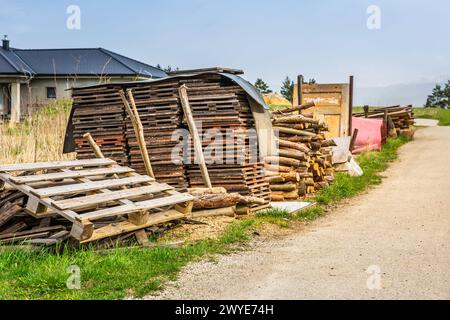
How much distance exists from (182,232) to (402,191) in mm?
7101

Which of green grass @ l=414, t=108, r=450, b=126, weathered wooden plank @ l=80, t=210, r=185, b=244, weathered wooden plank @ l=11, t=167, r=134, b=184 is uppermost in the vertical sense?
green grass @ l=414, t=108, r=450, b=126

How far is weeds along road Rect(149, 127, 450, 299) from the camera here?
6.57 metres

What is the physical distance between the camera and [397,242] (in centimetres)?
940

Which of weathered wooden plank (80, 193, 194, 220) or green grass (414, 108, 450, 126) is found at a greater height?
green grass (414, 108, 450, 126)

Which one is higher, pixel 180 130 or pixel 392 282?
pixel 180 130

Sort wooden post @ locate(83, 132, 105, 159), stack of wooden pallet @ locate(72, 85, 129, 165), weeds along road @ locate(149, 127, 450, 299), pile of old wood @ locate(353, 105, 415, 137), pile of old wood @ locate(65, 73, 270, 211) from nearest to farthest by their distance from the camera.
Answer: weeds along road @ locate(149, 127, 450, 299), pile of old wood @ locate(65, 73, 270, 211), wooden post @ locate(83, 132, 105, 159), stack of wooden pallet @ locate(72, 85, 129, 165), pile of old wood @ locate(353, 105, 415, 137)

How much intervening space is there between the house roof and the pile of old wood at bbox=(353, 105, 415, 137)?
608 inches

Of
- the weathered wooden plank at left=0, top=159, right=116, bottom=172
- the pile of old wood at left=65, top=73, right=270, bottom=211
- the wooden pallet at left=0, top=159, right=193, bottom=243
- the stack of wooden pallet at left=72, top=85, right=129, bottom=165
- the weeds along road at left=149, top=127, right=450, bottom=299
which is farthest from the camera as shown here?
the stack of wooden pallet at left=72, top=85, right=129, bottom=165

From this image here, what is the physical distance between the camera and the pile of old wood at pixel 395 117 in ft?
88.3

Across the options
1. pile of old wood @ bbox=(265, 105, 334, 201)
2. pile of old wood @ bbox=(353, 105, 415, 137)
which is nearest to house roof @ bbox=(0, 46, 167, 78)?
pile of old wood @ bbox=(353, 105, 415, 137)

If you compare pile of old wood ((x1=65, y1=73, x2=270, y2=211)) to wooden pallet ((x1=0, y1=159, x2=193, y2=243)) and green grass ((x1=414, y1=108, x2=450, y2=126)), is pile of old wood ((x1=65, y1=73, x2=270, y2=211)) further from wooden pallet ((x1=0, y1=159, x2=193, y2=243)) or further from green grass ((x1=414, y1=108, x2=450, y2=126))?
green grass ((x1=414, y1=108, x2=450, y2=126))

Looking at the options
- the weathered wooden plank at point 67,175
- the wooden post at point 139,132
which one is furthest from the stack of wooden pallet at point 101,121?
the weathered wooden plank at point 67,175
